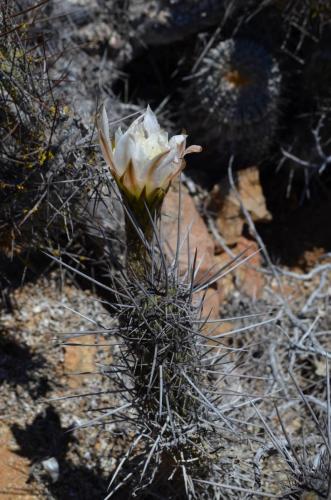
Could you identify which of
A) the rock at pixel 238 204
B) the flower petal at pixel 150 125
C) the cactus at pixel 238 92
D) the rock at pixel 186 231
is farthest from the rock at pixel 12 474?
the cactus at pixel 238 92

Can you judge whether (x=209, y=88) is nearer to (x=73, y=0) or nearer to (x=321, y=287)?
(x=73, y=0)

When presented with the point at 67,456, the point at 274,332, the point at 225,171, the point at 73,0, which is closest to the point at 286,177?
the point at 225,171

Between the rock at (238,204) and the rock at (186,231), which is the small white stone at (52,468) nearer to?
the rock at (186,231)

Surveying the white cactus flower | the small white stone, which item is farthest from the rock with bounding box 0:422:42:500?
the white cactus flower

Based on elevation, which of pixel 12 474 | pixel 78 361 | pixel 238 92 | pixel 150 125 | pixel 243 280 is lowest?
pixel 12 474

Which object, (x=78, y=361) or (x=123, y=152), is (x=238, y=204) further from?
(x=123, y=152)

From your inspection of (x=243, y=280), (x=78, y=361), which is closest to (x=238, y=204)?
(x=243, y=280)
